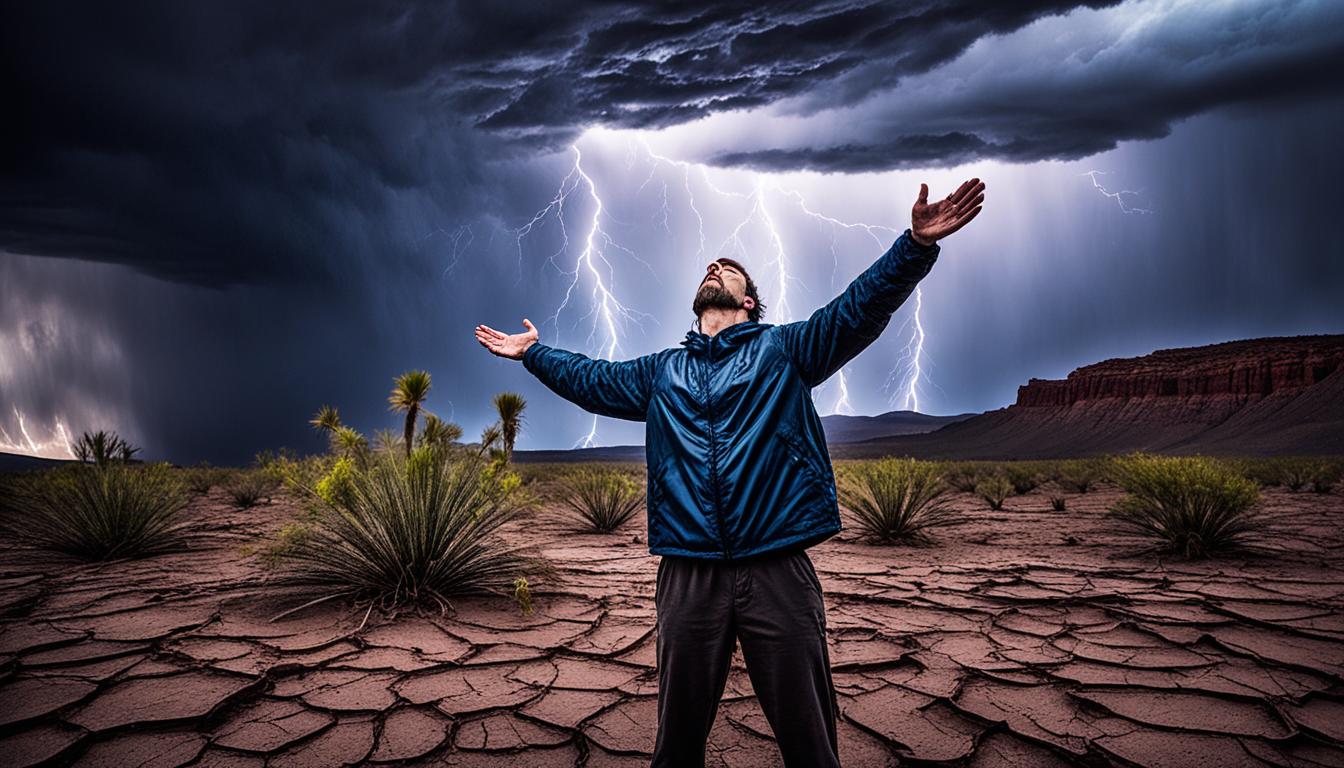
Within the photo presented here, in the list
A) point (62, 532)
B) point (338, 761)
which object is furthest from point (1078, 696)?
point (62, 532)

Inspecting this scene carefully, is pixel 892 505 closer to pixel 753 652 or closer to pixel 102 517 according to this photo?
pixel 753 652

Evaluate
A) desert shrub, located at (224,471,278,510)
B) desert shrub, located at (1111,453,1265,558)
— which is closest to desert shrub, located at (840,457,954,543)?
desert shrub, located at (1111,453,1265,558)

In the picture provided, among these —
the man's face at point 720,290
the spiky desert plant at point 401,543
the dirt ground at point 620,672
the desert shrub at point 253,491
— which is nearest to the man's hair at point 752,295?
the man's face at point 720,290

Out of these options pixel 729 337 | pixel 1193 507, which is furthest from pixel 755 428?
pixel 1193 507

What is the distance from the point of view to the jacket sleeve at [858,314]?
1.95 meters

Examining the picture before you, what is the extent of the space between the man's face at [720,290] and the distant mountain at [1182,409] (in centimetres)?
5881

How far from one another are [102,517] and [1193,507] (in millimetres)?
10425

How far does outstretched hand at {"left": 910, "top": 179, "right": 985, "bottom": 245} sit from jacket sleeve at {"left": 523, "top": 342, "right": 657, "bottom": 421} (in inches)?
39.1

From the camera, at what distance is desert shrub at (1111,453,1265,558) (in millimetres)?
6355

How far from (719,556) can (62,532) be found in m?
7.22

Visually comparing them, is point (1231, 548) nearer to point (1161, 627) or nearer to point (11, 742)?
point (1161, 627)

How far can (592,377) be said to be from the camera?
8.22 ft

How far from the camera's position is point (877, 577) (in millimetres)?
5836

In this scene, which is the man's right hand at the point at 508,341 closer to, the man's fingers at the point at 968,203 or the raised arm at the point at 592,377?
the raised arm at the point at 592,377
